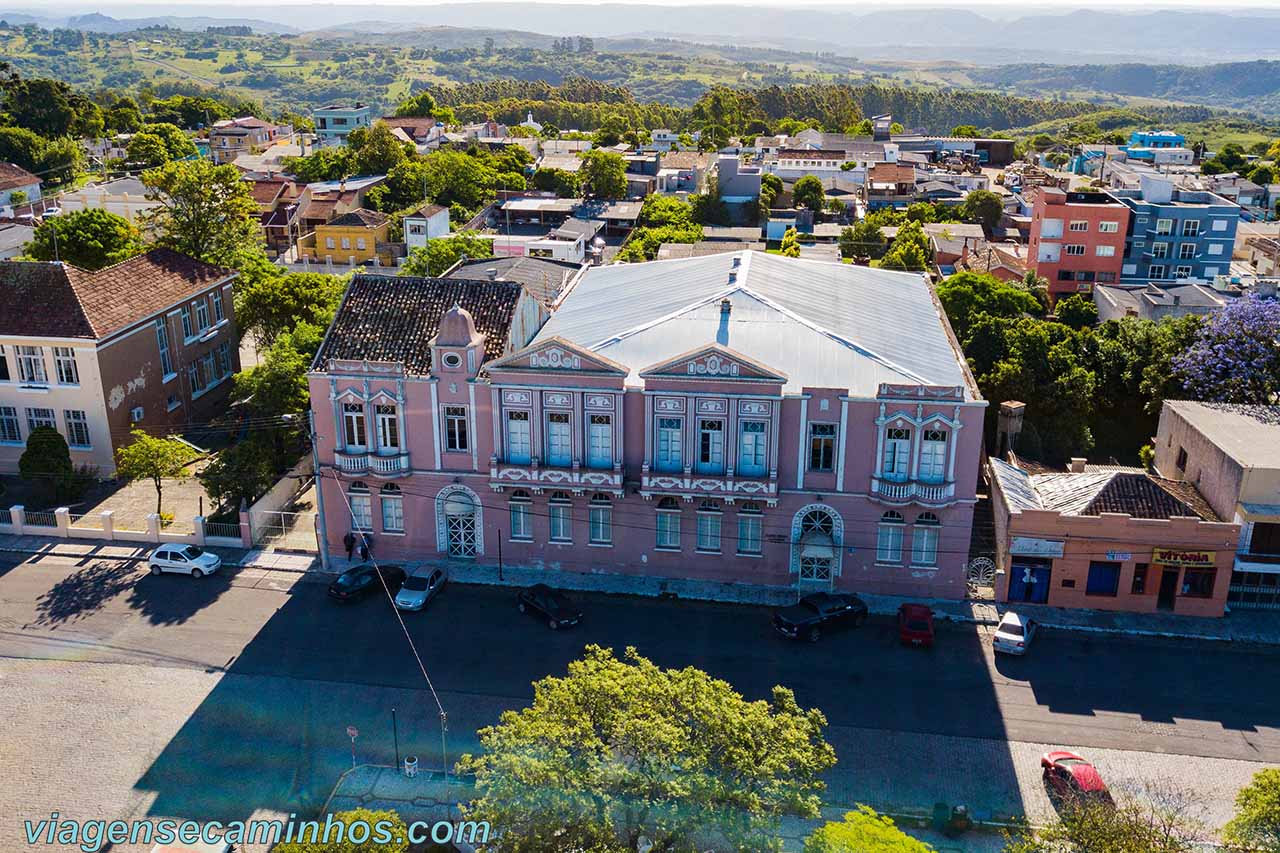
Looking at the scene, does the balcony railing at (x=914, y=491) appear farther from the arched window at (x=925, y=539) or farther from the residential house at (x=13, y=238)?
the residential house at (x=13, y=238)

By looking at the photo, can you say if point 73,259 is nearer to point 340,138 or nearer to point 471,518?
point 471,518

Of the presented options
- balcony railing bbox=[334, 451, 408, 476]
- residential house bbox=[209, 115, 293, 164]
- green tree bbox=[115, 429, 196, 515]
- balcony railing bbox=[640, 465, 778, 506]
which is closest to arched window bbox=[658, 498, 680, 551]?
balcony railing bbox=[640, 465, 778, 506]

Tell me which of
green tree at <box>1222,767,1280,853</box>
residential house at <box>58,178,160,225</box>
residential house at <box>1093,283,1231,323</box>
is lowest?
green tree at <box>1222,767,1280,853</box>

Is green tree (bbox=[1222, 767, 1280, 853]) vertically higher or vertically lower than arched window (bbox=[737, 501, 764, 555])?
higher

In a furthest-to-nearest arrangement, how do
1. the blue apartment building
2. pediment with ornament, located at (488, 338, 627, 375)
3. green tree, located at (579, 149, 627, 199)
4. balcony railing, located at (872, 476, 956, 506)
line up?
green tree, located at (579, 149, 627, 199), the blue apartment building, pediment with ornament, located at (488, 338, 627, 375), balcony railing, located at (872, 476, 956, 506)

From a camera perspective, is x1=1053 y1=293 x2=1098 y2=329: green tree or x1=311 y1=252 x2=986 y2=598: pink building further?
x1=1053 y1=293 x2=1098 y2=329: green tree

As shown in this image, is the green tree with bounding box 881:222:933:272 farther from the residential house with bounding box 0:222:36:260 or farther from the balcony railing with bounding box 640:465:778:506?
the residential house with bounding box 0:222:36:260

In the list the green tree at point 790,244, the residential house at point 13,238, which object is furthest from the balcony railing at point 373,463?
the residential house at point 13,238
